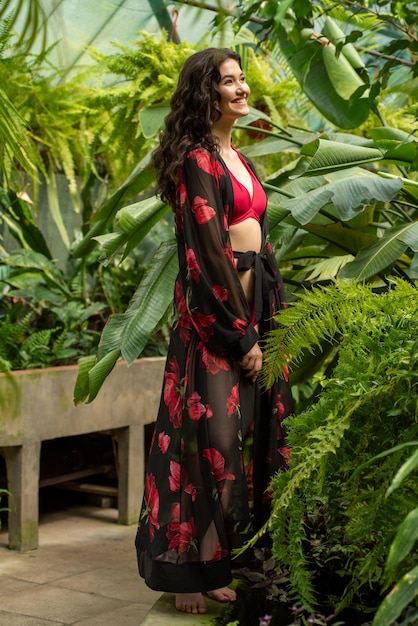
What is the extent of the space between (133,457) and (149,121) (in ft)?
5.11

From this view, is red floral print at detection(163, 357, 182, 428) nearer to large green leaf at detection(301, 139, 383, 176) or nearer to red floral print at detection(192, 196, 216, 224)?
red floral print at detection(192, 196, 216, 224)

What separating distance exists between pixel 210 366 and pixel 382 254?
0.74 metres

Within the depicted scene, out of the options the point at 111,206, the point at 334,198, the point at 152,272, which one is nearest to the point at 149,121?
the point at 111,206

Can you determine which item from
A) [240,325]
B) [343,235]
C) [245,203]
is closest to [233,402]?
[240,325]

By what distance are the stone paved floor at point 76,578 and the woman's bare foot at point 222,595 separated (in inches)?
8.2

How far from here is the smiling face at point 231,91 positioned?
7.73 ft

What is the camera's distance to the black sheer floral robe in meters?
2.19

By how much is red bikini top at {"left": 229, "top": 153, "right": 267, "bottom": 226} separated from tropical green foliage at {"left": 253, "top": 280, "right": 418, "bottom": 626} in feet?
2.05

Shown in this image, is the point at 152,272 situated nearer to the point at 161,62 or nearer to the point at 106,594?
the point at 106,594

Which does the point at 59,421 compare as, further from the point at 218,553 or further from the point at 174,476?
the point at 218,553

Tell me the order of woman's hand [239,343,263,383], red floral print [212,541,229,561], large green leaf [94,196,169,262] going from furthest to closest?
1. large green leaf [94,196,169,262]
2. woman's hand [239,343,263,383]
3. red floral print [212,541,229,561]

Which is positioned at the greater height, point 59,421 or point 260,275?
point 260,275

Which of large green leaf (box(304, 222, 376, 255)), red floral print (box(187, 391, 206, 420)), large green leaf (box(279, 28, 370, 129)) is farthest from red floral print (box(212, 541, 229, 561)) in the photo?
large green leaf (box(279, 28, 370, 129))

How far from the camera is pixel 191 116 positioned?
2367 mm
